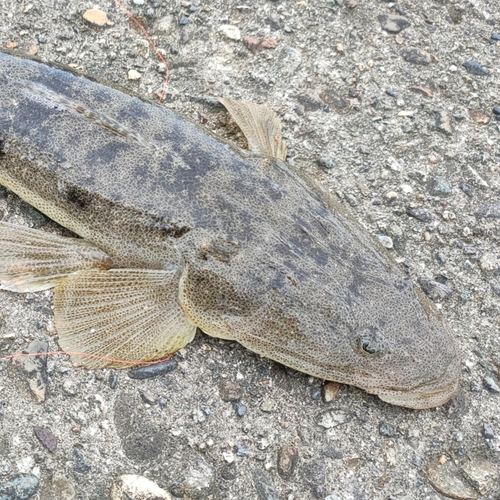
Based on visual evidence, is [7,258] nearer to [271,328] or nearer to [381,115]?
[271,328]

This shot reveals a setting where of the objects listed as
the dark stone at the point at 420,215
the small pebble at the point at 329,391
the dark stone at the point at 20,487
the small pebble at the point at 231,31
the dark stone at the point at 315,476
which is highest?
the small pebble at the point at 231,31

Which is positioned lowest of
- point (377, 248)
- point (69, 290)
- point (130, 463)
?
point (130, 463)

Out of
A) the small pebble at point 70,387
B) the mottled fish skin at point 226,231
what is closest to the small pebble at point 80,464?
the small pebble at point 70,387

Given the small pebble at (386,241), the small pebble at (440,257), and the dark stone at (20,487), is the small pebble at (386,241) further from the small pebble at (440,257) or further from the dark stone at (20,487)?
the dark stone at (20,487)

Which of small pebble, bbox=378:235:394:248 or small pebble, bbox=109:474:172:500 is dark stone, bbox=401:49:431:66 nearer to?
small pebble, bbox=378:235:394:248

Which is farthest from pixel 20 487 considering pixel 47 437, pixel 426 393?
pixel 426 393

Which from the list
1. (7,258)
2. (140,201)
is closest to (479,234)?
(140,201)
